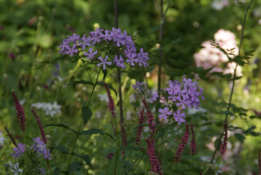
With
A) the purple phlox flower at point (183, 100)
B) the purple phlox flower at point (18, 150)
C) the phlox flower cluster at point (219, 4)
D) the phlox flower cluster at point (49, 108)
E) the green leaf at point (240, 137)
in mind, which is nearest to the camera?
the purple phlox flower at point (183, 100)

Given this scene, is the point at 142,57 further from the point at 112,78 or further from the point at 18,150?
the point at 112,78

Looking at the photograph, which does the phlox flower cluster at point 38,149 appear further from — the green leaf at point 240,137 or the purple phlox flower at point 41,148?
the green leaf at point 240,137

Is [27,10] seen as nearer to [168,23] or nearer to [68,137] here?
[168,23]

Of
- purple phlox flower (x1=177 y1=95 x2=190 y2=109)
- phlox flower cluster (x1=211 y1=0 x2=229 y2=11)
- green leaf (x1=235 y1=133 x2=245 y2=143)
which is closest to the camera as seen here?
purple phlox flower (x1=177 y1=95 x2=190 y2=109)

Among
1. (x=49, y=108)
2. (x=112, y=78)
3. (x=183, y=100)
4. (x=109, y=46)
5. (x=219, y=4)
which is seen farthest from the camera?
(x=219, y=4)

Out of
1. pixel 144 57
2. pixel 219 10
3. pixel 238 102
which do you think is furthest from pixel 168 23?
pixel 144 57

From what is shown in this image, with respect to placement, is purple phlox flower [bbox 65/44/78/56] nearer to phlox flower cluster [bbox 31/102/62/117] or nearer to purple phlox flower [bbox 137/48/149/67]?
purple phlox flower [bbox 137/48/149/67]

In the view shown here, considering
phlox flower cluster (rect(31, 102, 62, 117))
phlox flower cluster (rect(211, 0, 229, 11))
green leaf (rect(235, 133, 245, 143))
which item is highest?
phlox flower cluster (rect(211, 0, 229, 11))

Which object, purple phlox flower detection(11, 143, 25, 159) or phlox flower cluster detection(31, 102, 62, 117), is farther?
phlox flower cluster detection(31, 102, 62, 117)

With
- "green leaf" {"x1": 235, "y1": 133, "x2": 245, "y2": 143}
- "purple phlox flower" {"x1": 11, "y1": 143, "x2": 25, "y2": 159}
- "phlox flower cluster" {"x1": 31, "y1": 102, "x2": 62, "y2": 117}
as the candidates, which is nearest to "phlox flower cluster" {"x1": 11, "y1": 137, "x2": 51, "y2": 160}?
"purple phlox flower" {"x1": 11, "y1": 143, "x2": 25, "y2": 159}

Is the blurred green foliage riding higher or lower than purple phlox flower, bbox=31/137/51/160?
higher

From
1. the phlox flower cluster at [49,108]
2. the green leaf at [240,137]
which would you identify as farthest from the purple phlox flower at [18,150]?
the green leaf at [240,137]

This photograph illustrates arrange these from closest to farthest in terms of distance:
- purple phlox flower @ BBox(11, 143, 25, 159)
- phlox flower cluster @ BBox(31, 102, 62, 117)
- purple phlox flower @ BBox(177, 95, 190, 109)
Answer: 1. purple phlox flower @ BBox(177, 95, 190, 109)
2. purple phlox flower @ BBox(11, 143, 25, 159)
3. phlox flower cluster @ BBox(31, 102, 62, 117)

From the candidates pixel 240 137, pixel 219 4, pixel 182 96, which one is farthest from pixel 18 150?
pixel 219 4
